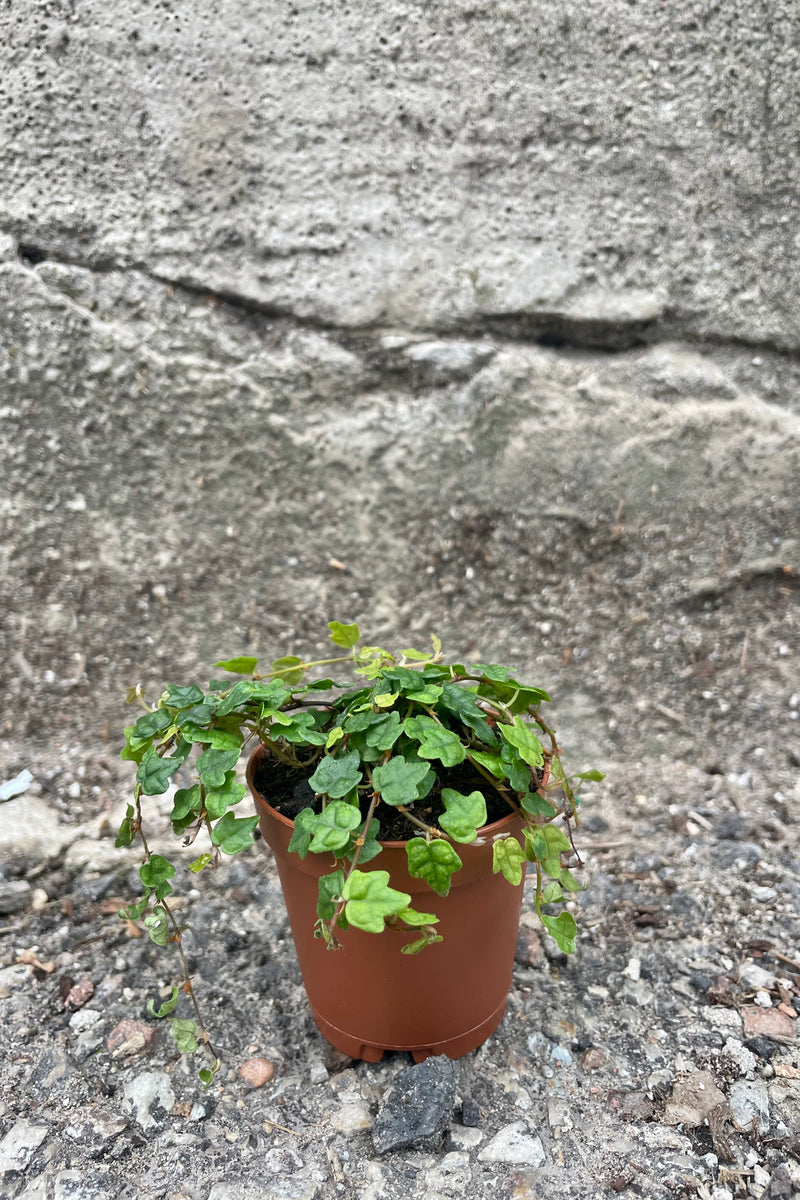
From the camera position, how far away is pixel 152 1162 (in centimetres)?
105

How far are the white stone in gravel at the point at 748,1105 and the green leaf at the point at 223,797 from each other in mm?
773

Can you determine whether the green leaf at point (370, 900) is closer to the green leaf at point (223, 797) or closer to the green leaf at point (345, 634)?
the green leaf at point (223, 797)

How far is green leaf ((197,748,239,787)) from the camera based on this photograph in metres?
0.99

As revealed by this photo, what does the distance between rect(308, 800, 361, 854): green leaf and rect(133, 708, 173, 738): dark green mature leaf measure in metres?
0.24

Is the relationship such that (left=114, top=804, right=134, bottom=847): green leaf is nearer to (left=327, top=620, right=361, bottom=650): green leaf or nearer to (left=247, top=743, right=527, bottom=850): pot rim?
(left=247, top=743, right=527, bottom=850): pot rim

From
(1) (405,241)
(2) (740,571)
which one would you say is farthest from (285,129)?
(2) (740,571)

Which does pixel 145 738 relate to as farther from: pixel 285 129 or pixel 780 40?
pixel 780 40

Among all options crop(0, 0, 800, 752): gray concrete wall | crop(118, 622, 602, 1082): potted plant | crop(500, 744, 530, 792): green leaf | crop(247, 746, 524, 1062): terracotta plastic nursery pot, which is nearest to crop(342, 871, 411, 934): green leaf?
crop(118, 622, 602, 1082): potted plant

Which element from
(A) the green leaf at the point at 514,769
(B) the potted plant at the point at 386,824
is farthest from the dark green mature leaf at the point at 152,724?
(A) the green leaf at the point at 514,769

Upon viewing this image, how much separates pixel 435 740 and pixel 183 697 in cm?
33

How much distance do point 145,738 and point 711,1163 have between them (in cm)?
88

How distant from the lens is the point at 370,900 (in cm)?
86

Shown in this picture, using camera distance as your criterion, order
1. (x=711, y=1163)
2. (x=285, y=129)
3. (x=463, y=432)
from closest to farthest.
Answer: (x=711, y=1163)
(x=285, y=129)
(x=463, y=432)

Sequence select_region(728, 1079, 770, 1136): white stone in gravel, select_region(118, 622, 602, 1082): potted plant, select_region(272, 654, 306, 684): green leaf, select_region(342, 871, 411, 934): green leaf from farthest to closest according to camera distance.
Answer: select_region(272, 654, 306, 684): green leaf → select_region(728, 1079, 770, 1136): white stone in gravel → select_region(118, 622, 602, 1082): potted plant → select_region(342, 871, 411, 934): green leaf
